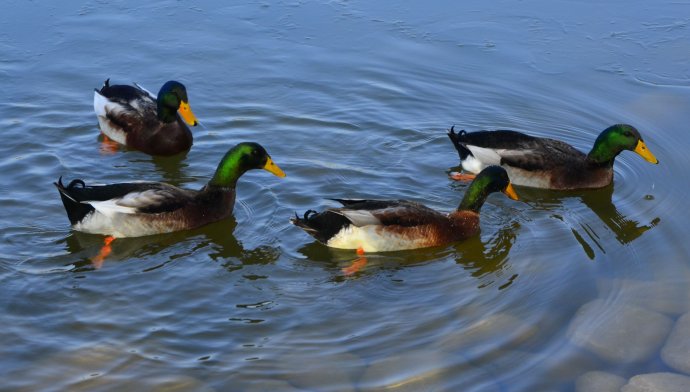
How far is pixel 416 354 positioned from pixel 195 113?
201 inches

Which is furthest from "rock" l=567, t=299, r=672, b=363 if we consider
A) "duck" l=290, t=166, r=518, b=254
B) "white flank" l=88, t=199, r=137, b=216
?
"white flank" l=88, t=199, r=137, b=216

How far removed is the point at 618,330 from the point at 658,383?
26.0 inches

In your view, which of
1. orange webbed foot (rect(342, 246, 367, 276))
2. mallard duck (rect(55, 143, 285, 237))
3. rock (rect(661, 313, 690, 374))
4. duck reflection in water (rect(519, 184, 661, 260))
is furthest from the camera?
duck reflection in water (rect(519, 184, 661, 260))

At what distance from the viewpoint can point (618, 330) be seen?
689cm

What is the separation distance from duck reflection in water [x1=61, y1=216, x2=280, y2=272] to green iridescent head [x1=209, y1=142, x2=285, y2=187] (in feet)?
1.45

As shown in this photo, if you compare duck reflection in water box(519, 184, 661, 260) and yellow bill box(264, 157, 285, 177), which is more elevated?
yellow bill box(264, 157, 285, 177)

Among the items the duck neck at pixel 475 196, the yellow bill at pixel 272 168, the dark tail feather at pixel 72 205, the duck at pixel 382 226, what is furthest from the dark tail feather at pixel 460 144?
the dark tail feather at pixel 72 205

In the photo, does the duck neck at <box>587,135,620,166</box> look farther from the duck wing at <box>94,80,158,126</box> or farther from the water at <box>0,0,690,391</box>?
the duck wing at <box>94,80,158,126</box>

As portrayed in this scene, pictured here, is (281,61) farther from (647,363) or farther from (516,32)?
(647,363)

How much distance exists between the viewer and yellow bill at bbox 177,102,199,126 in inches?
399

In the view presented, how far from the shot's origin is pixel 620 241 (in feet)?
27.7

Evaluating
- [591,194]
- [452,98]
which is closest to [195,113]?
[452,98]

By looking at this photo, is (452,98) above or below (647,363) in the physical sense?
above

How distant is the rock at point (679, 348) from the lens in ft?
21.4
